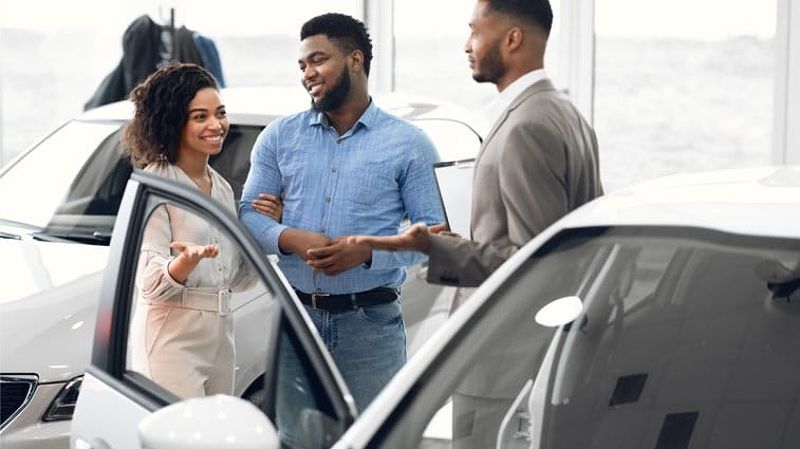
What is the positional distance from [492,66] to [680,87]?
652 cm

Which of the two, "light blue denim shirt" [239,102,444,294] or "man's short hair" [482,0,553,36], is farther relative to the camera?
"light blue denim shirt" [239,102,444,294]

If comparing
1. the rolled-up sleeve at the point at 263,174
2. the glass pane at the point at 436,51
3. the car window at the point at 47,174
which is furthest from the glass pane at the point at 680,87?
the rolled-up sleeve at the point at 263,174

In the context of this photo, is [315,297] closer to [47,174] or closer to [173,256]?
[173,256]

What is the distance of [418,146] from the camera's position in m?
4.32

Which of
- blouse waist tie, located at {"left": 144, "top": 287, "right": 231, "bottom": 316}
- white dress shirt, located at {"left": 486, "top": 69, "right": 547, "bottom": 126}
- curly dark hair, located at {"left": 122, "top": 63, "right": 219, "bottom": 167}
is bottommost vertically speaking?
blouse waist tie, located at {"left": 144, "top": 287, "right": 231, "bottom": 316}

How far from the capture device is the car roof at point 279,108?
5.69m

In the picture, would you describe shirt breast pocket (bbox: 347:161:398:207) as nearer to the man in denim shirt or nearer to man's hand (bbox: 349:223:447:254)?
the man in denim shirt

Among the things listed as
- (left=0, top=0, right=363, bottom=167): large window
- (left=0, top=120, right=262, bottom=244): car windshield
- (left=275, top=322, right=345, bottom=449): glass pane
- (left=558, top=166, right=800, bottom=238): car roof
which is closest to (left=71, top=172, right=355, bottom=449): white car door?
(left=275, top=322, right=345, bottom=449): glass pane

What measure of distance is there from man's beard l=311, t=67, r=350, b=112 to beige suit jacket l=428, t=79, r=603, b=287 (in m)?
0.89

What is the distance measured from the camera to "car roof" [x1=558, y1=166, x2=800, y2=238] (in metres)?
2.50

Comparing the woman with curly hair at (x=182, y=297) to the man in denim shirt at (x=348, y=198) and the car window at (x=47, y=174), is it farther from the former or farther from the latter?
the car window at (x=47, y=174)

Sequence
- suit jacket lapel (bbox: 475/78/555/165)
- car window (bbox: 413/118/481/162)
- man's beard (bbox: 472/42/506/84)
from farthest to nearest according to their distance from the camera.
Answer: car window (bbox: 413/118/481/162) < man's beard (bbox: 472/42/506/84) < suit jacket lapel (bbox: 475/78/555/165)

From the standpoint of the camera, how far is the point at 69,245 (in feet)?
17.3

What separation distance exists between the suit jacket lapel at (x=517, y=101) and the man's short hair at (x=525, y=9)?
0.20 meters
